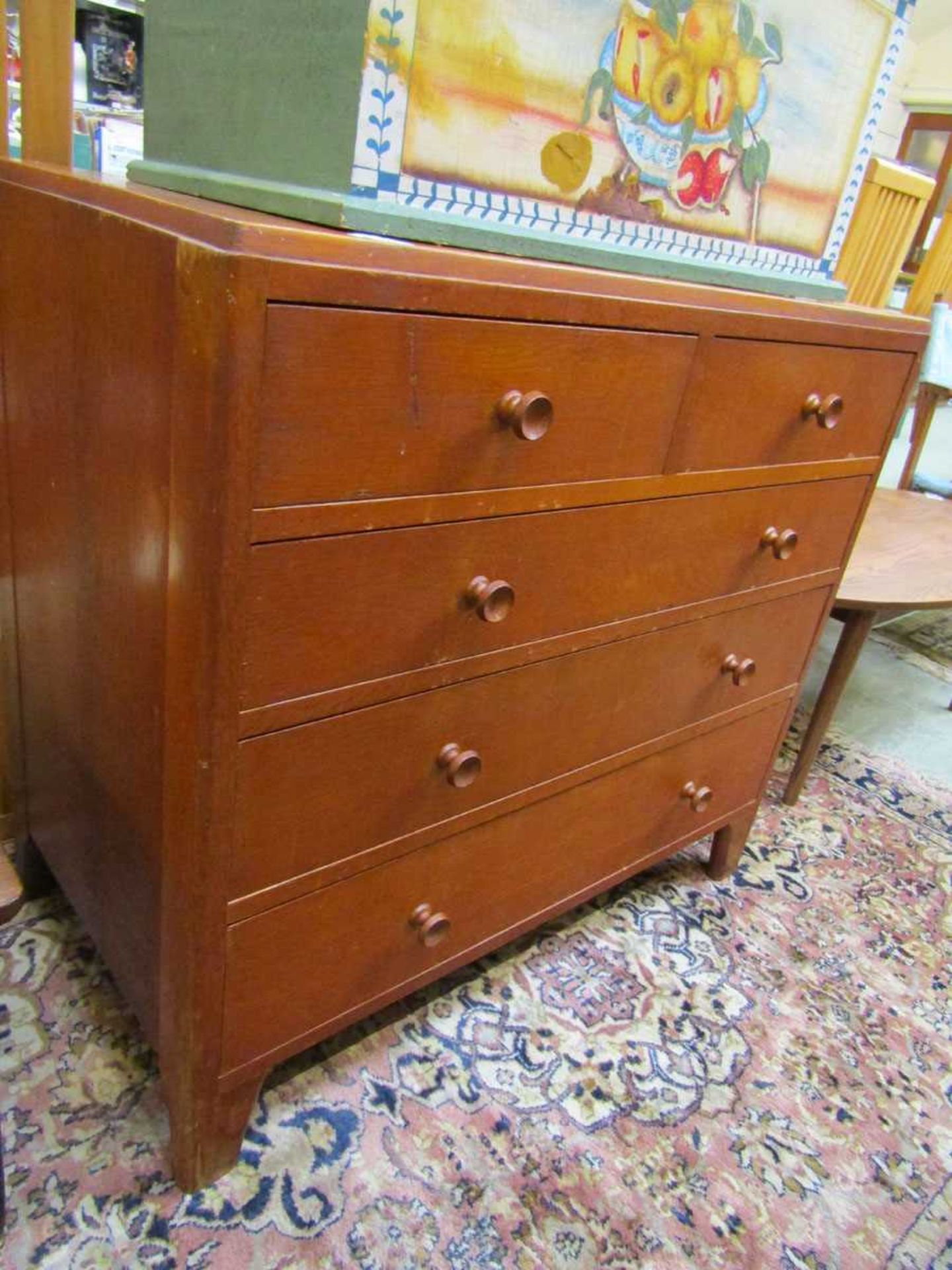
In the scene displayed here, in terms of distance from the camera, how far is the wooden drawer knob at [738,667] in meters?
1.12

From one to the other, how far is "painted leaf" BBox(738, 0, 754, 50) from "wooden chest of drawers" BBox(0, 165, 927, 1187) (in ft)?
0.83

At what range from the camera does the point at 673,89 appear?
816 millimetres

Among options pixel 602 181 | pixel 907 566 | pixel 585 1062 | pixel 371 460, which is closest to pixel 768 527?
pixel 602 181

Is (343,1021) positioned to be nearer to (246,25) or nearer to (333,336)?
(333,336)

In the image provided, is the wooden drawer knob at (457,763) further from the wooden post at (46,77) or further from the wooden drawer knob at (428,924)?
the wooden post at (46,77)

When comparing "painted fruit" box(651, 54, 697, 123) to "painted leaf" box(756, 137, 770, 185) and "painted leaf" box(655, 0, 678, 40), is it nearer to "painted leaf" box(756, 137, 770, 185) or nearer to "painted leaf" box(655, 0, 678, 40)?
"painted leaf" box(655, 0, 678, 40)

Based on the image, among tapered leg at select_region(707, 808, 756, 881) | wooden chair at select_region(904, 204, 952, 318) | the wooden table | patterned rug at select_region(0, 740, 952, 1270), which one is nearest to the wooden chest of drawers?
patterned rug at select_region(0, 740, 952, 1270)

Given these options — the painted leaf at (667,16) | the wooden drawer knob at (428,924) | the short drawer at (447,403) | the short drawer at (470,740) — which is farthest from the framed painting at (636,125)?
the wooden drawer knob at (428,924)

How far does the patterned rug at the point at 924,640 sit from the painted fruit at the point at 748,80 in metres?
1.90

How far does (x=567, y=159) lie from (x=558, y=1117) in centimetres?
103

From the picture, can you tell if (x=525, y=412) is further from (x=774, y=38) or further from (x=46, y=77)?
(x=46, y=77)

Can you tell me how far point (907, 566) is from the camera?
175cm

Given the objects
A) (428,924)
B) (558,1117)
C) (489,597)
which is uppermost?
(489,597)

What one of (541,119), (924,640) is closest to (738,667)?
(541,119)
